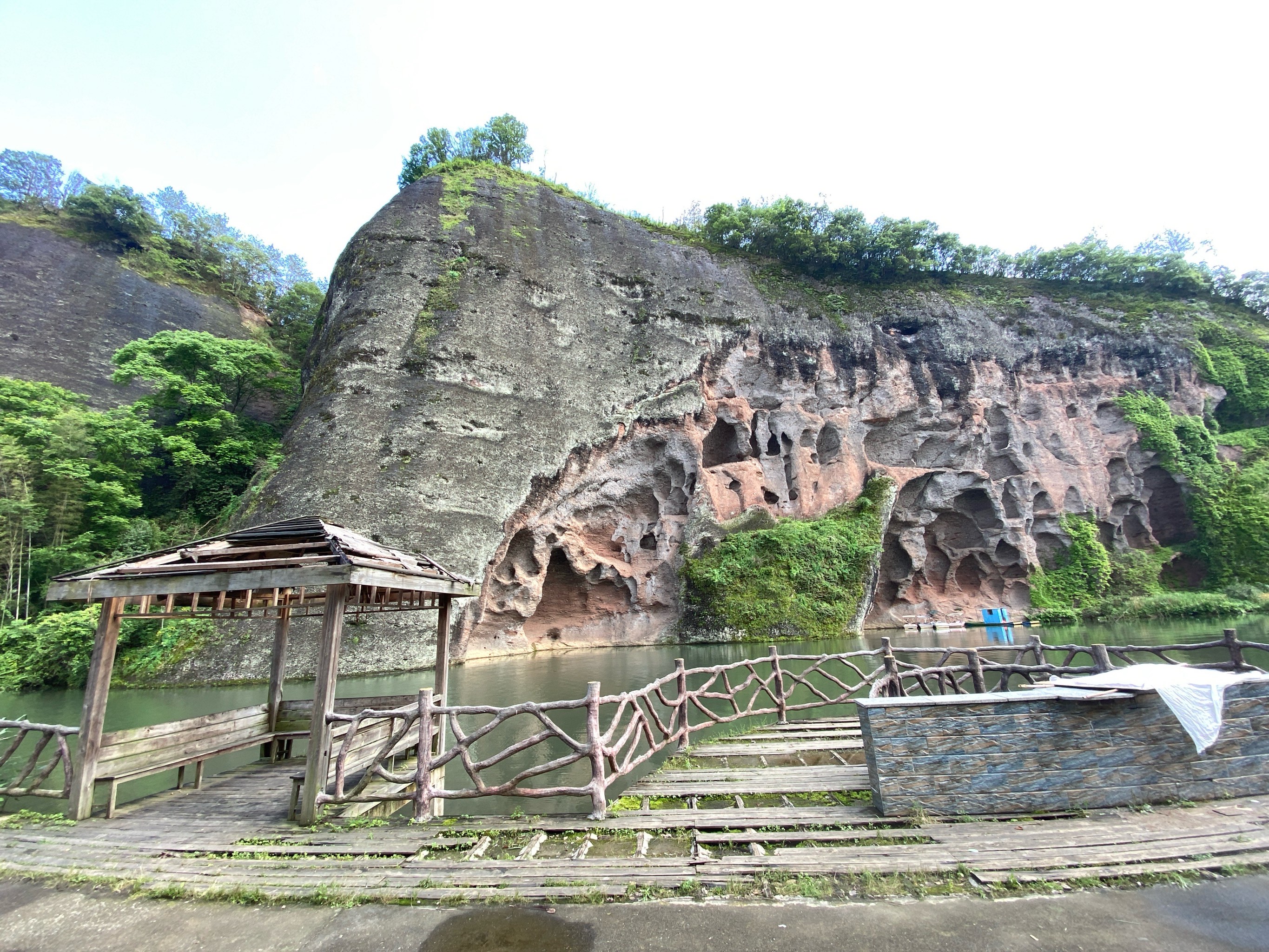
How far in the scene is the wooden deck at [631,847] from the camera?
376cm

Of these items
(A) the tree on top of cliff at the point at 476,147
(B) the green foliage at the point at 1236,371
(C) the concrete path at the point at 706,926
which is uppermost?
(A) the tree on top of cliff at the point at 476,147

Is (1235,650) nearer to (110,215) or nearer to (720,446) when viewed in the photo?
(720,446)

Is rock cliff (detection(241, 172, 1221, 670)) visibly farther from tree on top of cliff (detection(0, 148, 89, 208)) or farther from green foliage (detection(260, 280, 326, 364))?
tree on top of cliff (detection(0, 148, 89, 208))

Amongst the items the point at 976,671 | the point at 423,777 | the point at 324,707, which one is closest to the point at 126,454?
the point at 324,707

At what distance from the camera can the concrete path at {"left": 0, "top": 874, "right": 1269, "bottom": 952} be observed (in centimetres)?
302

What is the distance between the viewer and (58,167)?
53.6 metres

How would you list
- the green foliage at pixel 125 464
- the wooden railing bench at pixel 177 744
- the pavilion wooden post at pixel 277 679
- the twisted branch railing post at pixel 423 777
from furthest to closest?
the green foliage at pixel 125 464, the pavilion wooden post at pixel 277 679, the wooden railing bench at pixel 177 744, the twisted branch railing post at pixel 423 777

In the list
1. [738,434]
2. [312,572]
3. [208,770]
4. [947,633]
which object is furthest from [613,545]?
[312,572]

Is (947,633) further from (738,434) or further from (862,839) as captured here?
(862,839)

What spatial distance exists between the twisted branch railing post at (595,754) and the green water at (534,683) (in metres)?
2.05

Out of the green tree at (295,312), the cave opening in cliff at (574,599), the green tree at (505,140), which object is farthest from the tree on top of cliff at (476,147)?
the cave opening in cliff at (574,599)

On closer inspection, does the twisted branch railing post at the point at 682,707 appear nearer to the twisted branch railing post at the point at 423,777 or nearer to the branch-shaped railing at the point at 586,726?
the branch-shaped railing at the point at 586,726

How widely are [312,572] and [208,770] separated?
5.74 m

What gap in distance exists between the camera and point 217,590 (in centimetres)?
564
